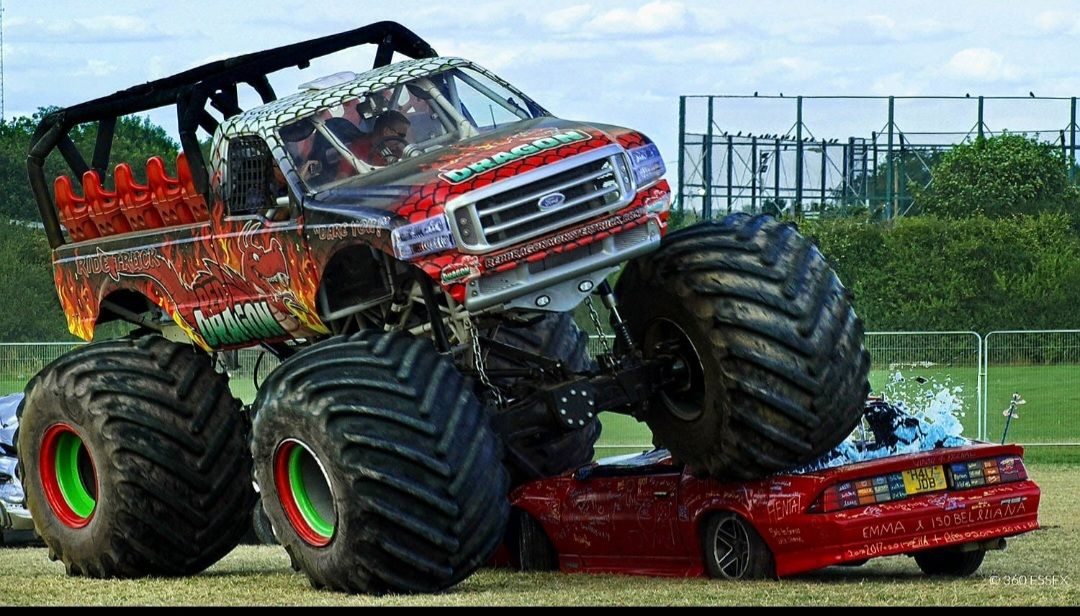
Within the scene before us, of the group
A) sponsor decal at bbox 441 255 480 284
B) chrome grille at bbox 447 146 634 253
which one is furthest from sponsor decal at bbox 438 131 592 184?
sponsor decal at bbox 441 255 480 284

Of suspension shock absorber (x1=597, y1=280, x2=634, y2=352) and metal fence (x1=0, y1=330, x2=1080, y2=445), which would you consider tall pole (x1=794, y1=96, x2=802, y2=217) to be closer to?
metal fence (x1=0, y1=330, x2=1080, y2=445)

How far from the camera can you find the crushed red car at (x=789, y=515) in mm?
12836

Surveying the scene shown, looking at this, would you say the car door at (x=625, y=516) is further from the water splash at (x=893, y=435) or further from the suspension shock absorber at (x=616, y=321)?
the water splash at (x=893, y=435)

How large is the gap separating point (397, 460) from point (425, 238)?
51.6 inches

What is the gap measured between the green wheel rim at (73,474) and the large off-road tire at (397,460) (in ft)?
11.4

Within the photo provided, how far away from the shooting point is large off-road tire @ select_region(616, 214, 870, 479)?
12.9 metres

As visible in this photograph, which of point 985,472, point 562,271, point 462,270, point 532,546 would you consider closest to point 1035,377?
point 532,546

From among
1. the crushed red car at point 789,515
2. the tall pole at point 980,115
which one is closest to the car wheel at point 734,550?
the crushed red car at point 789,515

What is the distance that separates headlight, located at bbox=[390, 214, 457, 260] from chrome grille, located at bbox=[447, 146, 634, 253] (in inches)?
2.6

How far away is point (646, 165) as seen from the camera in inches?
503

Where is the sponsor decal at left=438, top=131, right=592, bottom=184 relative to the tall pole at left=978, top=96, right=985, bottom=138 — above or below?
above

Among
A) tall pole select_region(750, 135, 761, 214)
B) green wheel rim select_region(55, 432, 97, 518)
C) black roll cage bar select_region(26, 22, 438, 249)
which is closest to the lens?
black roll cage bar select_region(26, 22, 438, 249)

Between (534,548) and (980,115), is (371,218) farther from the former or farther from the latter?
(980,115)

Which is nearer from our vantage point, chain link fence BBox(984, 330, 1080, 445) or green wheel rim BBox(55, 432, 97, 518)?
green wheel rim BBox(55, 432, 97, 518)
